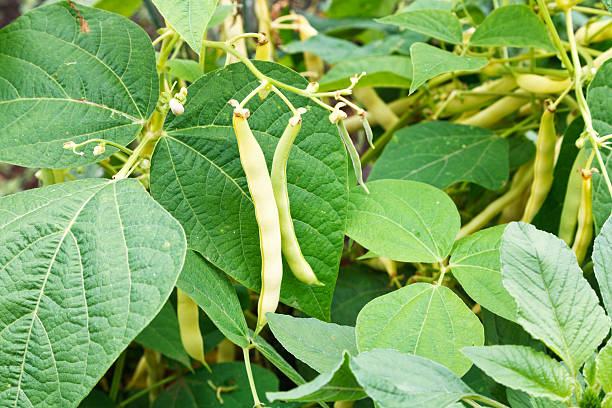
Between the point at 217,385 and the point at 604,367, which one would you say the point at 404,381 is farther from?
the point at 217,385

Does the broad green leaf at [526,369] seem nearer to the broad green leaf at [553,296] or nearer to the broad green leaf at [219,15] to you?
the broad green leaf at [553,296]

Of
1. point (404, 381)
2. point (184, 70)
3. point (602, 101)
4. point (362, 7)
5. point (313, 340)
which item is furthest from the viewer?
point (362, 7)

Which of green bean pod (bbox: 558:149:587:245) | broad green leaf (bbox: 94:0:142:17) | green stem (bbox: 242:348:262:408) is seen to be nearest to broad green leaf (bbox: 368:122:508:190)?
green bean pod (bbox: 558:149:587:245)

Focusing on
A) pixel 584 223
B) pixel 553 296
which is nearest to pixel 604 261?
pixel 553 296

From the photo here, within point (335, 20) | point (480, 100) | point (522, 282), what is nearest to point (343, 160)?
point (522, 282)

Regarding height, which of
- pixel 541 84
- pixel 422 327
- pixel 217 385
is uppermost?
pixel 541 84

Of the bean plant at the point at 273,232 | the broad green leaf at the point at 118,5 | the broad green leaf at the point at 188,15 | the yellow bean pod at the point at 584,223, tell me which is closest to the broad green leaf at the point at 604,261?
the bean plant at the point at 273,232

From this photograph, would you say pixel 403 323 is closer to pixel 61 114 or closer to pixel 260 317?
pixel 260 317

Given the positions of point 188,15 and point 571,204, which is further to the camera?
point 571,204
